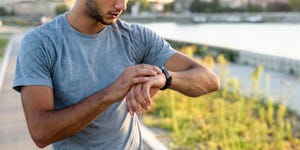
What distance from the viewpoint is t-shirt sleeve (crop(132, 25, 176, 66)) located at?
2.13 meters

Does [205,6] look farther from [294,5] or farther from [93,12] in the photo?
[93,12]

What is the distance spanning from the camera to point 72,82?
1.92m

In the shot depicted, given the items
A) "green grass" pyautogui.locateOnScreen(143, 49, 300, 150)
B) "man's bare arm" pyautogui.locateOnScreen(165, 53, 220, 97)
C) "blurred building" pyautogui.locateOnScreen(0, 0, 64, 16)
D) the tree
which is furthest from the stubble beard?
the tree

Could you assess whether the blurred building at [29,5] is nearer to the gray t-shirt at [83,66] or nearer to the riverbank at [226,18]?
the gray t-shirt at [83,66]

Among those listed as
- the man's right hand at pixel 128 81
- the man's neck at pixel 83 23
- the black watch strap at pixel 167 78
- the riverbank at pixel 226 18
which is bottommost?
the riverbank at pixel 226 18

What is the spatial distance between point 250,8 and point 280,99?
9135 cm

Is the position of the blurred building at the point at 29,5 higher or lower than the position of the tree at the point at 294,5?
higher

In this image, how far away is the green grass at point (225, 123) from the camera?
19.3 ft


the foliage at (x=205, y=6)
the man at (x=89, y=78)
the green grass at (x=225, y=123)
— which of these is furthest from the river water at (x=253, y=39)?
the foliage at (x=205, y=6)

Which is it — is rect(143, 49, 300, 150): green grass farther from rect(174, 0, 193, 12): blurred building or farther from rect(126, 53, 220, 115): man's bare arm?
rect(174, 0, 193, 12): blurred building

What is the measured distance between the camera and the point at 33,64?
1850 mm

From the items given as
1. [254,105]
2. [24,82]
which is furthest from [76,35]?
[254,105]

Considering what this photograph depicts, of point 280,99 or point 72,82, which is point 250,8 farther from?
point 72,82

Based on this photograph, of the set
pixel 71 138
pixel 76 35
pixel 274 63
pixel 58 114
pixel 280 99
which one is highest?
pixel 76 35
